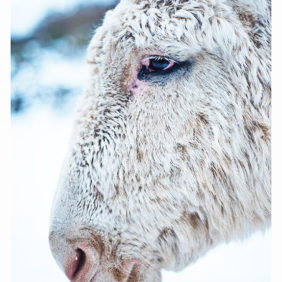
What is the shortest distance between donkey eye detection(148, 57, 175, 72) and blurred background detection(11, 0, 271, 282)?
233 millimetres

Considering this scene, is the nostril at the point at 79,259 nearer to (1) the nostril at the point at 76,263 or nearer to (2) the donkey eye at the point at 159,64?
(1) the nostril at the point at 76,263

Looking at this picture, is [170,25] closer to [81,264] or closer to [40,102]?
[40,102]

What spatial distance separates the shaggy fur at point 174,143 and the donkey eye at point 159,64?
0.02 meters

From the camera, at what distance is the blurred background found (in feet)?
4.11

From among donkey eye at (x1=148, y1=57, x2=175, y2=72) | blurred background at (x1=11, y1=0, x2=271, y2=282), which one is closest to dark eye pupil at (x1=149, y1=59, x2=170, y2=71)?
donkey eye at (x1=148, y1=57, x2=175, y2=72)

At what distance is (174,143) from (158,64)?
20cm

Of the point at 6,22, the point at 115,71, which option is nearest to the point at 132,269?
the point at 115,71

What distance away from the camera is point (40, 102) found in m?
1.32

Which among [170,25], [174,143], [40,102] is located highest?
[170,25]

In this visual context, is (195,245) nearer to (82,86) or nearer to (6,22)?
(82,86)

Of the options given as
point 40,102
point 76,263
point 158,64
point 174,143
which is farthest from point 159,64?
point 76,263

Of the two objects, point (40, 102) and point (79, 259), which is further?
point (40, 102)

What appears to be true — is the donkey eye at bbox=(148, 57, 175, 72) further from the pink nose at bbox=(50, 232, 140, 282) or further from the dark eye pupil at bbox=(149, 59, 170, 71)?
the pink nose at bbox=(50, 232, 140, 282)

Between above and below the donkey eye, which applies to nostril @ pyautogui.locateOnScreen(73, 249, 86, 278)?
below
